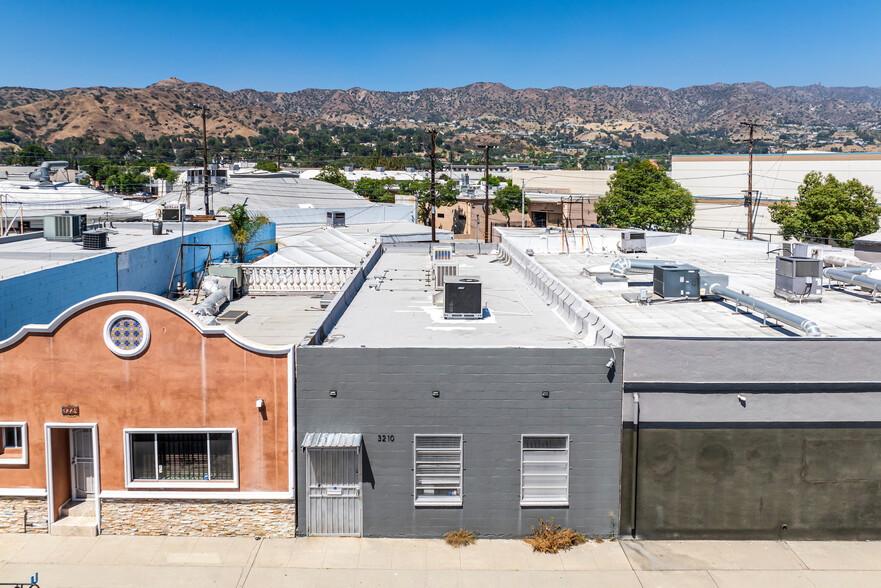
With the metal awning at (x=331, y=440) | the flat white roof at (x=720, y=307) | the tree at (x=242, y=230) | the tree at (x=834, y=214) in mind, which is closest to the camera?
the metal awning at (x=331, y=440)

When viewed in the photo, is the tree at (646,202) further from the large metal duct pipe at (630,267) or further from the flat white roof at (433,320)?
the large metal duct pipe at (630,267)

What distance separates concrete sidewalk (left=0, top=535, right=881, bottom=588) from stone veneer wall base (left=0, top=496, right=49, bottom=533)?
198 millimetres

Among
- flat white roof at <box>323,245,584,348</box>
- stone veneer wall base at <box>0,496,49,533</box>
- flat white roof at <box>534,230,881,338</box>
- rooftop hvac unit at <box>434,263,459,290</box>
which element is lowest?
stone veneer wall base at <box>0,496,49,533</box>

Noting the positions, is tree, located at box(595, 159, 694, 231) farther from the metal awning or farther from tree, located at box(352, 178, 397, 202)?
the metal awning

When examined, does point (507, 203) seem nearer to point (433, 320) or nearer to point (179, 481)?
point (433, 320)

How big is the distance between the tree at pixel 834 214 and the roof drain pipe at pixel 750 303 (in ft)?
129

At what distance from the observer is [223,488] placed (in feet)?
46.2

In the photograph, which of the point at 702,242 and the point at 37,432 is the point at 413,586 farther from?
the point at 702,242

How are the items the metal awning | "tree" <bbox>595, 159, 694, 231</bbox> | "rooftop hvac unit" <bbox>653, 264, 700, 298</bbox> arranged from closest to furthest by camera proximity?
the metal awning, "rooftop hvac unit" <bbox>653, 264, 700, 298</bbox>, "tree" <bbox>595, 159, 694, 231</bbox>

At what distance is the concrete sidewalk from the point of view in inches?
500

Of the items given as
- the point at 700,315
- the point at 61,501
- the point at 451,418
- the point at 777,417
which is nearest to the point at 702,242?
the point at 700,315

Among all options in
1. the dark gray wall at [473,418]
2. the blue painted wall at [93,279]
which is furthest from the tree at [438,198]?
the dark gray wall at [473,418]

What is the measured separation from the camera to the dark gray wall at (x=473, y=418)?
45.1 feet

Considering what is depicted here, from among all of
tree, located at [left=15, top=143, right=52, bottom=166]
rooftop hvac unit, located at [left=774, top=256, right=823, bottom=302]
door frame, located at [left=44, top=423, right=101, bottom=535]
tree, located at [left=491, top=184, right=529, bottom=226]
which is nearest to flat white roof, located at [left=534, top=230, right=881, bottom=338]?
rooftop hvac unit, located at [left=774, top=256, right=823, bottom=302]
